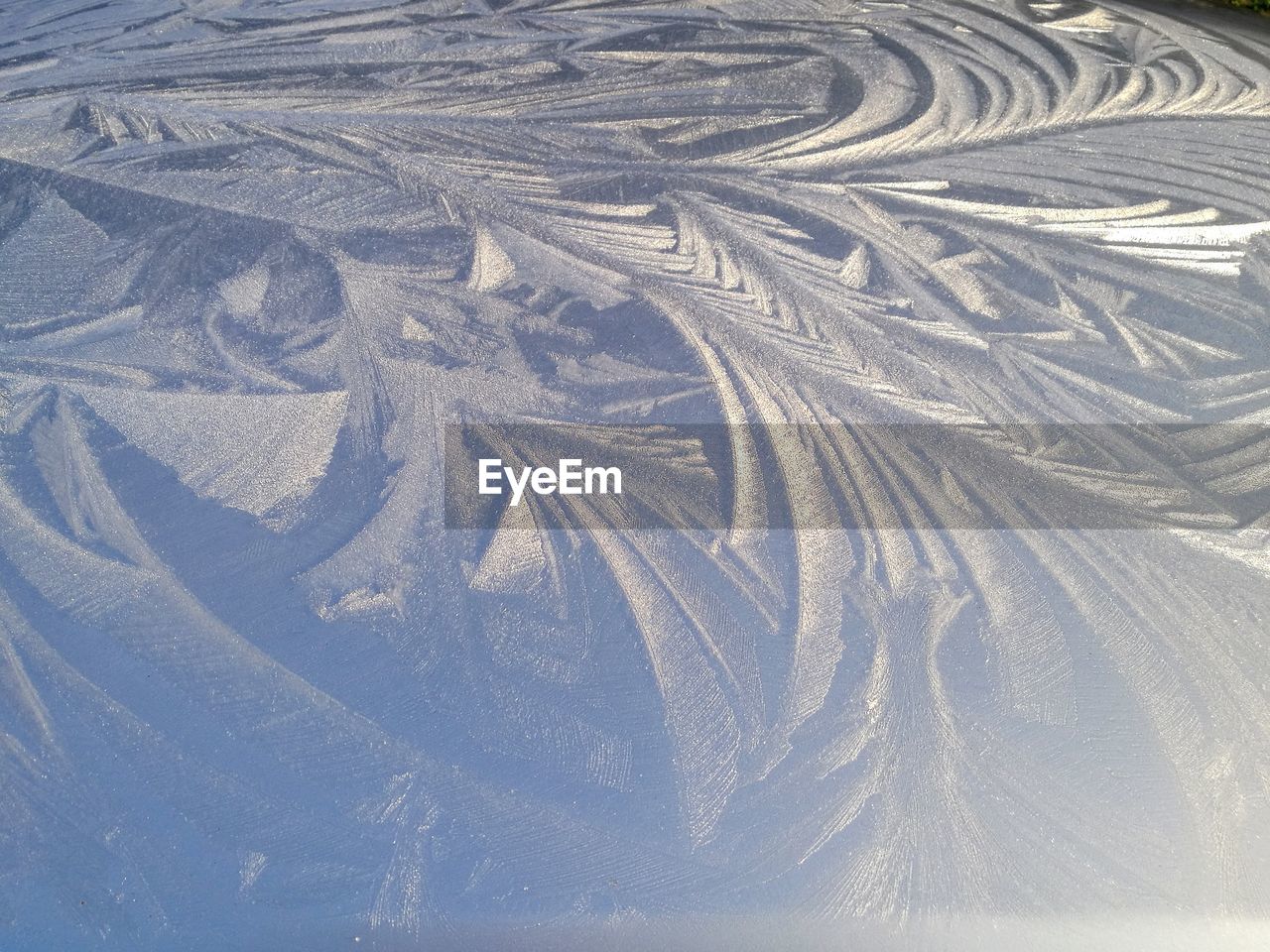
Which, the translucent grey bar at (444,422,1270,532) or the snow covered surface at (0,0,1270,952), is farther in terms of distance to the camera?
the translucent grey bar at (444,422,1270,532)

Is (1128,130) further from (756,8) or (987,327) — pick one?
(756,8)

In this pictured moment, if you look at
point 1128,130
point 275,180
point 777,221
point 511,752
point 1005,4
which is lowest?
point 511,752

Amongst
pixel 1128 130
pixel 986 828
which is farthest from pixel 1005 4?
pixel 986 828

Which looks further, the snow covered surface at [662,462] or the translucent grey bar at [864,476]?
the translucent grey bar at [864,476]

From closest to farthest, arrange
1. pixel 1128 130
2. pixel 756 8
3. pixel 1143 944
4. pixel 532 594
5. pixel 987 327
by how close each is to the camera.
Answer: pixel 1143 944, pixel 532 594, pixel 987 327, pixel 1128 130, pixel 756 8
